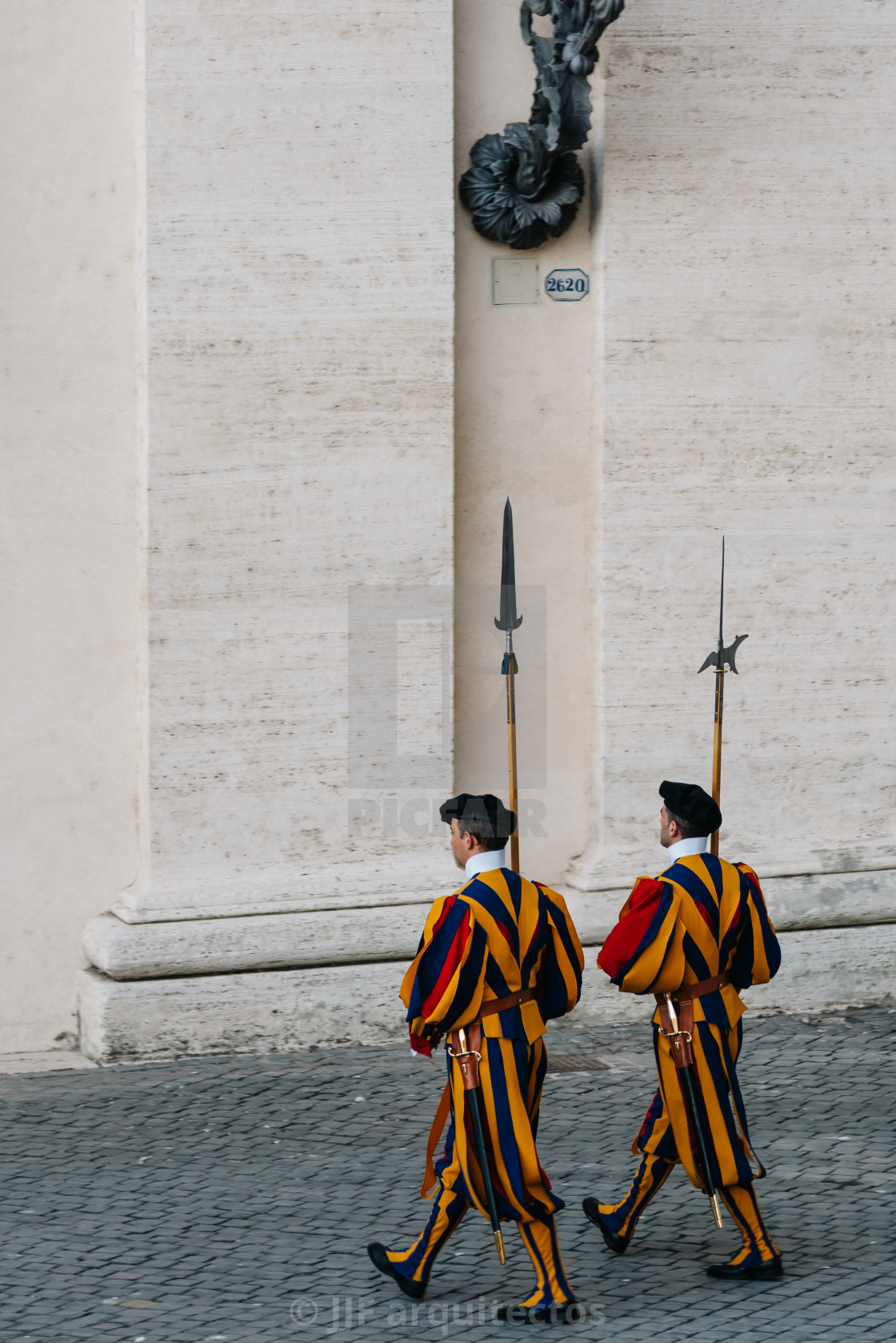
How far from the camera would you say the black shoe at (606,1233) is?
516cm

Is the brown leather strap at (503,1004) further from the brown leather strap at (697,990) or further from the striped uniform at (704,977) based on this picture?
the brown leather strap at (697,990)

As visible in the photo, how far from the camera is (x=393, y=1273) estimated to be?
4828 millimetres

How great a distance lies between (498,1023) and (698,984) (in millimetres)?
662

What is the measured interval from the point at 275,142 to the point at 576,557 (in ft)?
7.70

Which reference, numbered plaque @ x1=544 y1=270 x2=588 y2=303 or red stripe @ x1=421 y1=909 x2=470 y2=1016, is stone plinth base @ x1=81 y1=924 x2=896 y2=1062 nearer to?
red stripe @ x1=421 y1=909 x2=470 y2=1016

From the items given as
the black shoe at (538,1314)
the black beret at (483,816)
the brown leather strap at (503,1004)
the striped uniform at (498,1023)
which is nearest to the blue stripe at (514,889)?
the striped uniform at (498,1023)

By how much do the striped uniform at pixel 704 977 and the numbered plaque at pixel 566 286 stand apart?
3682 millimetres

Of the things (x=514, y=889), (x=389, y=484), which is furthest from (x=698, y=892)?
(x=389, y=484)

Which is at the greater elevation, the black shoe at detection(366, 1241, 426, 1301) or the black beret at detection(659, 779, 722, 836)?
the black beret at detection(659, 779, 722, 836)

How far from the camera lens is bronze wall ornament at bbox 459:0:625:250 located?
24.6ft

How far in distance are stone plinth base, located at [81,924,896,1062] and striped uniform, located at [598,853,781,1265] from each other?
8.33 feet

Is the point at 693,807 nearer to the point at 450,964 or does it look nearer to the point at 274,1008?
the point at 450,964
